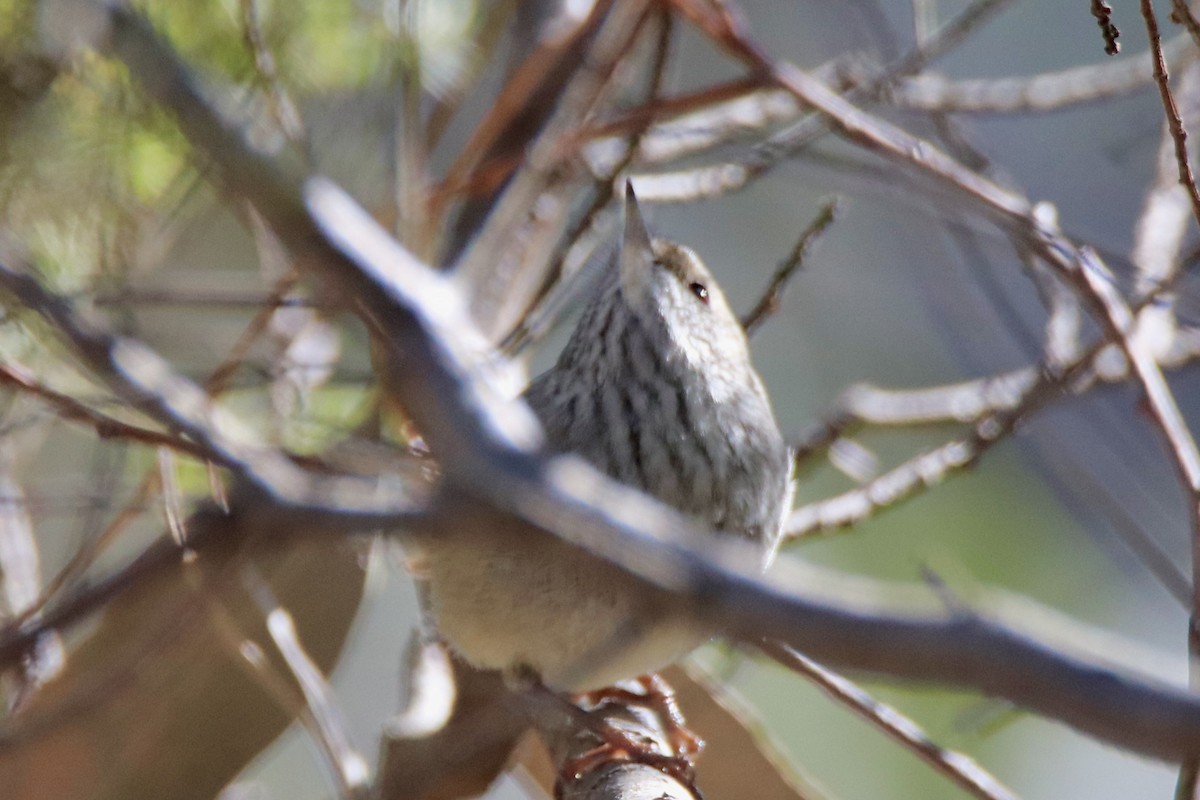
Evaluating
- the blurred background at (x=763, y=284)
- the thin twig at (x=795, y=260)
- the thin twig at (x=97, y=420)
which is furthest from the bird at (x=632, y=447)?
the thin twig at (x=97, y=420)

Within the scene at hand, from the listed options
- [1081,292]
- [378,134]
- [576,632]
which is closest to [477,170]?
[378,134]

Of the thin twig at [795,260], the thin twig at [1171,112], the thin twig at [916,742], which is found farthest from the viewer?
the thin twig at [795,260]

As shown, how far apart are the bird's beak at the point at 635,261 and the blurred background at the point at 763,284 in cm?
47

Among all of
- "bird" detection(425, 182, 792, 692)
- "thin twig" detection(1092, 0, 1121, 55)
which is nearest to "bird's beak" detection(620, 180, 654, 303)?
"bird" detection(425, 182, 792, 692)

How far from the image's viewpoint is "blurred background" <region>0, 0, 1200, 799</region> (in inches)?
102

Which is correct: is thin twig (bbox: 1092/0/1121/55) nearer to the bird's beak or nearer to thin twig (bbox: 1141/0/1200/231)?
thin twig (bbox: 1141/0/1200/231)

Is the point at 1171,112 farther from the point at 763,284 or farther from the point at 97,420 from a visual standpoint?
the point at 763,284

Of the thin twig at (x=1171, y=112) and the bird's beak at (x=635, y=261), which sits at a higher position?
the bird's beak at (x=635, y=261)

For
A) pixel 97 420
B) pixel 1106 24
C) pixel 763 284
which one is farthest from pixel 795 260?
pixel 763 284

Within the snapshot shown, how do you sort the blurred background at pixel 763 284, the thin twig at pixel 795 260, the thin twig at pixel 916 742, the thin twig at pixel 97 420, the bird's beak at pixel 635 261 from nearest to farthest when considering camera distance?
the thin twig at pixel 97 420, the thin twig at pixel 916 742, the blurred background at pixel 763 284, the thin twig at pixel 795 260, the bird's beak at pixel 635 261

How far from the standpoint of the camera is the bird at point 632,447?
8.84 ft

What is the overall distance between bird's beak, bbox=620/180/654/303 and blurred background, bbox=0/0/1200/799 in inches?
18.4

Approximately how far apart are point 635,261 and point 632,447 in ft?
1.69

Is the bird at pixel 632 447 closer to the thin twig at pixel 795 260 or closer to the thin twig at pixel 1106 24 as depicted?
the thin twig at pixel 795 260
